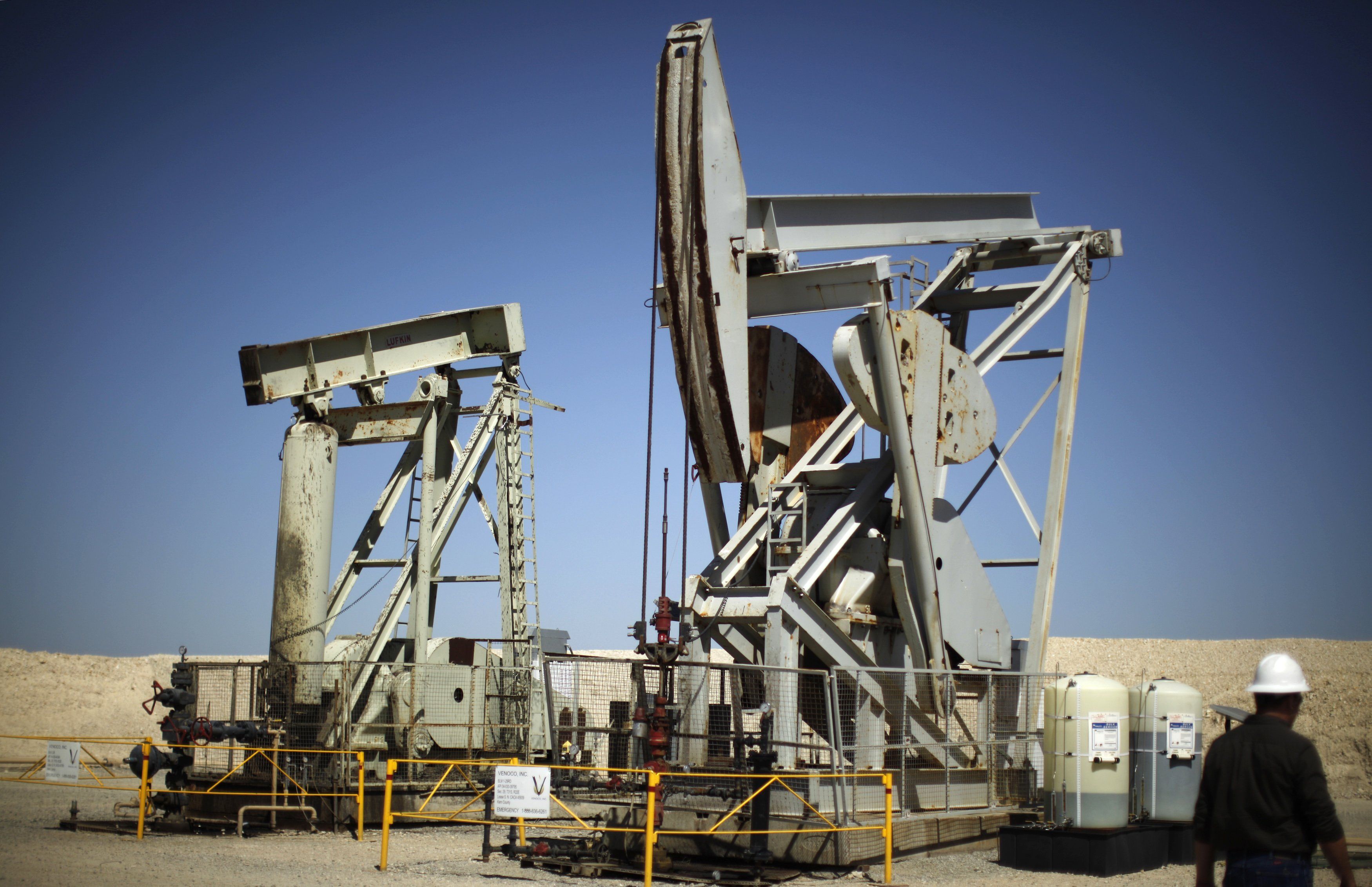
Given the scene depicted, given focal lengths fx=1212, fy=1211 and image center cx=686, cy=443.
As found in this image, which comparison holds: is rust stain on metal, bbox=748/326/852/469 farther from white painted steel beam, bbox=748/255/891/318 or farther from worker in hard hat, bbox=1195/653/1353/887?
worker in hard hat, bbox=1195/653/1353/887

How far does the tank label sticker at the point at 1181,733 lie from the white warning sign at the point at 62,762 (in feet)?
36.8

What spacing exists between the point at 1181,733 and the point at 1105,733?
1030 millimetres

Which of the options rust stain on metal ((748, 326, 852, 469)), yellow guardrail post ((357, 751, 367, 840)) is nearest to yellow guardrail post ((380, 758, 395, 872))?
yellow guardrail post ((357, 751, 367, 840))

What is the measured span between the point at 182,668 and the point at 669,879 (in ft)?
25.8

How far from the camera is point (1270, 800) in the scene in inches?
174

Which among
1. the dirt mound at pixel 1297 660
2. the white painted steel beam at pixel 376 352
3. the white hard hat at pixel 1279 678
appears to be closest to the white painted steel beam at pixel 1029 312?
the dirt mound at pixel 1297 660

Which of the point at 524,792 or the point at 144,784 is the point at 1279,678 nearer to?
the point at 524,792

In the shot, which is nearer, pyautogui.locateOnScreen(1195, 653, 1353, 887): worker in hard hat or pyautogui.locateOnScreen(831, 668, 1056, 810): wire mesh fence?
pyautogui.locateOnScreen(1195, 653, 1353, 887): worker in hard hat

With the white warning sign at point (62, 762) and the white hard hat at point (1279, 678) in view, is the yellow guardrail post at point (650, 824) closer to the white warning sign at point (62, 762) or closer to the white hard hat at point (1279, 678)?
the white hard hat at point (1279, 678)

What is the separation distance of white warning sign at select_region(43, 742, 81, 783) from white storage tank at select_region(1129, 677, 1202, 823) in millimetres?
10950

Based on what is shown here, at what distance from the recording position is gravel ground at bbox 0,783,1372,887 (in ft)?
31.5

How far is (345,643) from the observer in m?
18.1

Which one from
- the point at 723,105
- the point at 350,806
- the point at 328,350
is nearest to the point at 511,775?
the point at 350,806

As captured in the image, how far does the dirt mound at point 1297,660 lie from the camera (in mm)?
25094
